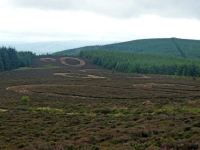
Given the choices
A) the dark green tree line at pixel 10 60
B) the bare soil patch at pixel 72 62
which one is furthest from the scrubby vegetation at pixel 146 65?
the dark green tree line at pixel 10 60

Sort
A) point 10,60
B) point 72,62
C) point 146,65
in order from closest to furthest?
1. point 10,60
2. point 146,65
3. point 72,62

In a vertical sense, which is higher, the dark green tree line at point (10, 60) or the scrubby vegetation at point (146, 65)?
the dark green tree line at point (10, 60)

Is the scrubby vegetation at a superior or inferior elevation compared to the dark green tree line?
inferior

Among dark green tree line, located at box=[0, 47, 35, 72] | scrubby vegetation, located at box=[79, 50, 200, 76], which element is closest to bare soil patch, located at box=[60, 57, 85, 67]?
scrubby vegetation, located at box=[79, 50, 200, 76]

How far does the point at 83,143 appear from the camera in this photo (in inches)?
655

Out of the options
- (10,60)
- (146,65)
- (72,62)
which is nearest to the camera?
(10,60)

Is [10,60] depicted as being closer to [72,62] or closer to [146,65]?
[72,62]

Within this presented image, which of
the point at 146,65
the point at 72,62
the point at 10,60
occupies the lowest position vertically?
the point at 146,65

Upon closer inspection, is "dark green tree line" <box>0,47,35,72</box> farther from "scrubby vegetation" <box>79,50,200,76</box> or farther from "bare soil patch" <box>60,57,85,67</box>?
"scrubby vegetation" <box>79,50,200,76</box>

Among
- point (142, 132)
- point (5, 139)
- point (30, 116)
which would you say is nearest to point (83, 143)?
point (142, 132)

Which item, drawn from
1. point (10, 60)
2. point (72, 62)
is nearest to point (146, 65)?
point (72, 62)

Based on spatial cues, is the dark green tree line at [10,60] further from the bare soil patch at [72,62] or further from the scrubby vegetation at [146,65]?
the scrubby vegetation at [146,65]

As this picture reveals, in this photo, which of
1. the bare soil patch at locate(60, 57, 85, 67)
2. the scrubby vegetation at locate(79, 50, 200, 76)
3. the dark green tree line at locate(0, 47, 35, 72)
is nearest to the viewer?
the scrubby vegetation at locate(79, 50, 200, 76)

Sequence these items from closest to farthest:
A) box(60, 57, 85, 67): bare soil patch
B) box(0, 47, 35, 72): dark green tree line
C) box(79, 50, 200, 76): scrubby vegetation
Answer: box(79, 50, 200, 76): scrubby vegetation < box(0, 47, 35, 72): dark green tree line < box(60, 57, 85, 67): bare soil patch
